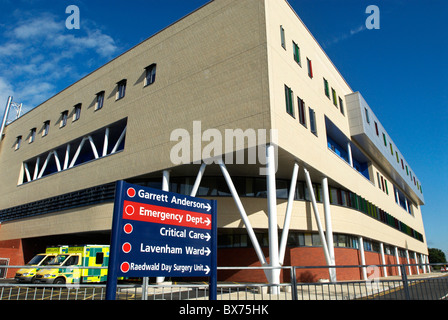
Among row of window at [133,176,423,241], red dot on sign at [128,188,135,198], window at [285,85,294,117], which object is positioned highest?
window at [285,85,294,117]

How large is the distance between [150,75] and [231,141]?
9.30m

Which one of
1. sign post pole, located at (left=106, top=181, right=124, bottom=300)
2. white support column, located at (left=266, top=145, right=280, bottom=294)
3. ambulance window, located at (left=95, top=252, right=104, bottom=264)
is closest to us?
sign post pole, located at (left=106, top=181, right=124, bottom=300)

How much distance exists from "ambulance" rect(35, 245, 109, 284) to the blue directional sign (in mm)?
14139

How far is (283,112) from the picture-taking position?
650 inches

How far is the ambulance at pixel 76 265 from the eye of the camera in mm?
17703

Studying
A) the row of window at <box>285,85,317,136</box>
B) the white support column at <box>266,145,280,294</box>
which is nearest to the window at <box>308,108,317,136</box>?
the row of window at <box>285,85,317,136</box>

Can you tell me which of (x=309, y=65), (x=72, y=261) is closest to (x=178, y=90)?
(x=309, y=65)

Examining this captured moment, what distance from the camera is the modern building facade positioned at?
655 inches

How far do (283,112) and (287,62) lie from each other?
3.67 meters

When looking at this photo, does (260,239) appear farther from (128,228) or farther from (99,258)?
(128,228)

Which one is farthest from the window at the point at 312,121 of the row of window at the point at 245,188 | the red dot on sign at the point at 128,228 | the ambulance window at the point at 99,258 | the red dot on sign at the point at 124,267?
the red dot on sign at the point at 124,267

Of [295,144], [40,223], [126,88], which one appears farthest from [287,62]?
[40,223]

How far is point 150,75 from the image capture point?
2206cm

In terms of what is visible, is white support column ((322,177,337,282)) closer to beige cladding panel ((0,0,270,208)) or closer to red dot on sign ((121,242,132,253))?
beige cladding panel ((0,0,270,208))
